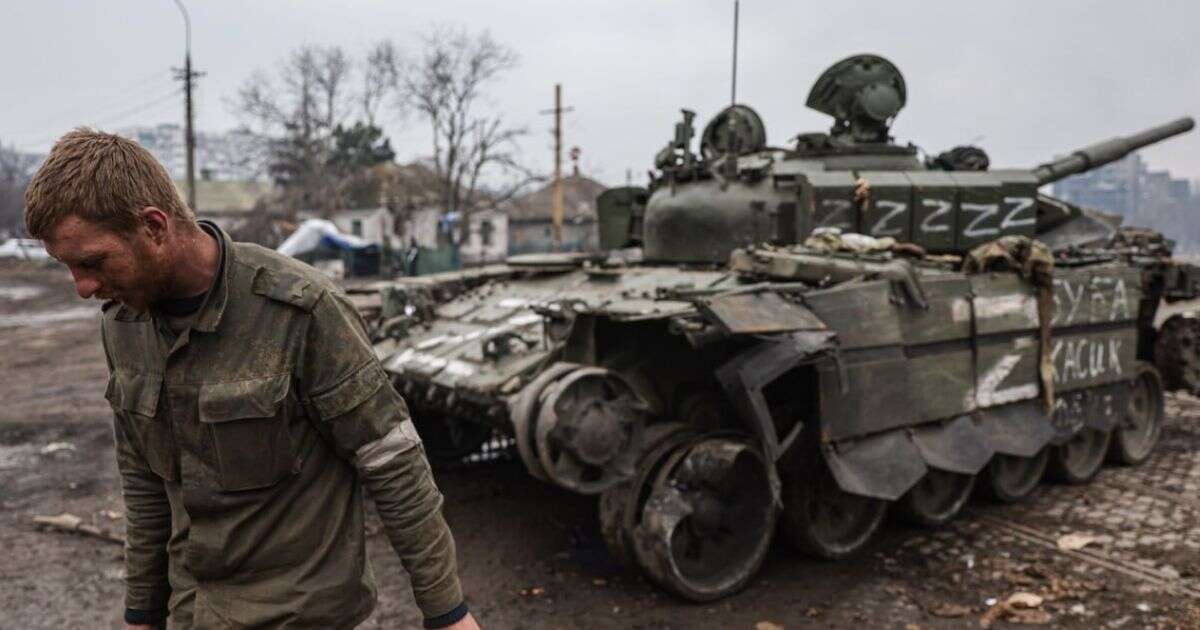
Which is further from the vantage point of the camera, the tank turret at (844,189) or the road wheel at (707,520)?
the tank turret at (844,189)

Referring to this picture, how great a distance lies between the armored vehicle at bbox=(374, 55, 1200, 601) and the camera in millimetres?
5047

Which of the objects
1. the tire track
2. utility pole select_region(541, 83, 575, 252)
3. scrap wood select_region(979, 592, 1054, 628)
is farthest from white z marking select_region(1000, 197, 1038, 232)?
utility pole select_region(541, 83, 575, 252)

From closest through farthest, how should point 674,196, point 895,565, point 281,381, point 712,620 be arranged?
1. point 281,381
2. point 712,620
3. point 895,565
4. point 674,196

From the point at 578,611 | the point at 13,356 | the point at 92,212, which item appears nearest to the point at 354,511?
the point at 92,212

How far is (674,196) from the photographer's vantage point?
737 cm

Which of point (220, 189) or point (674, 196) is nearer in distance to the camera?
point (674, 196)

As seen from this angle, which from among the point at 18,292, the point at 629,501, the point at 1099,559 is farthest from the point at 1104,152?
the point at 18,292

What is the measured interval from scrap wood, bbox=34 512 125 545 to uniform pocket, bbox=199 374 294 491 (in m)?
4.37

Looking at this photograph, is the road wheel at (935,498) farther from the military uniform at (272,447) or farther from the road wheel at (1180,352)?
the military uniform at (272,447)

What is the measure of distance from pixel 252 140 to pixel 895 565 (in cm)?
3736

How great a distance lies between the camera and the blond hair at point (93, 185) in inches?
70.0

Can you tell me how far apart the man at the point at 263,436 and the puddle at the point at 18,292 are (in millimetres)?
24665

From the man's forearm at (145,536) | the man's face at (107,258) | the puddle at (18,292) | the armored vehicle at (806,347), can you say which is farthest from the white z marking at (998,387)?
the puddle at (18,292)

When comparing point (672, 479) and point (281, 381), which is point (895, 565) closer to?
point (672, 479)
